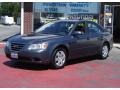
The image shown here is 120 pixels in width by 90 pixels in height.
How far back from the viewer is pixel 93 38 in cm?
1298

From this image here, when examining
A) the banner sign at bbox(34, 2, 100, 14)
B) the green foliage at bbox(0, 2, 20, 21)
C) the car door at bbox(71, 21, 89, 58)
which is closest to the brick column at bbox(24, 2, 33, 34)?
the banner sign at bbox(34, 2, 100, 14)

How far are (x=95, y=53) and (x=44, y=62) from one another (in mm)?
2757

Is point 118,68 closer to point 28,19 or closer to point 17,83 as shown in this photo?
point 17,83

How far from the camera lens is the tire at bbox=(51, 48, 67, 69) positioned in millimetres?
11266

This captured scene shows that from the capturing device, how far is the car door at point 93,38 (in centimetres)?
1286

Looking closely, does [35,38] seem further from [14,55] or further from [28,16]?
[28,16]

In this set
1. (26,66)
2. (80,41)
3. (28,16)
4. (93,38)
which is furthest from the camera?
(28,16)

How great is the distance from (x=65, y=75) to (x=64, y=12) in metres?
10.6

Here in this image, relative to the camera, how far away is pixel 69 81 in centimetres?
957

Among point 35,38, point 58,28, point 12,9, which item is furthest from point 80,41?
point 12,9

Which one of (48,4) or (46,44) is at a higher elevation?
(48,4)

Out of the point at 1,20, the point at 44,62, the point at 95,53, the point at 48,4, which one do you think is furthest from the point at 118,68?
the point at 1,20

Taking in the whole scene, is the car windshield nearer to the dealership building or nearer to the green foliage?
the dealership building

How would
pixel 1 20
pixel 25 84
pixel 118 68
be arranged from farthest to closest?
pixel 1 20
pixel 118 68
pixel 25 84
